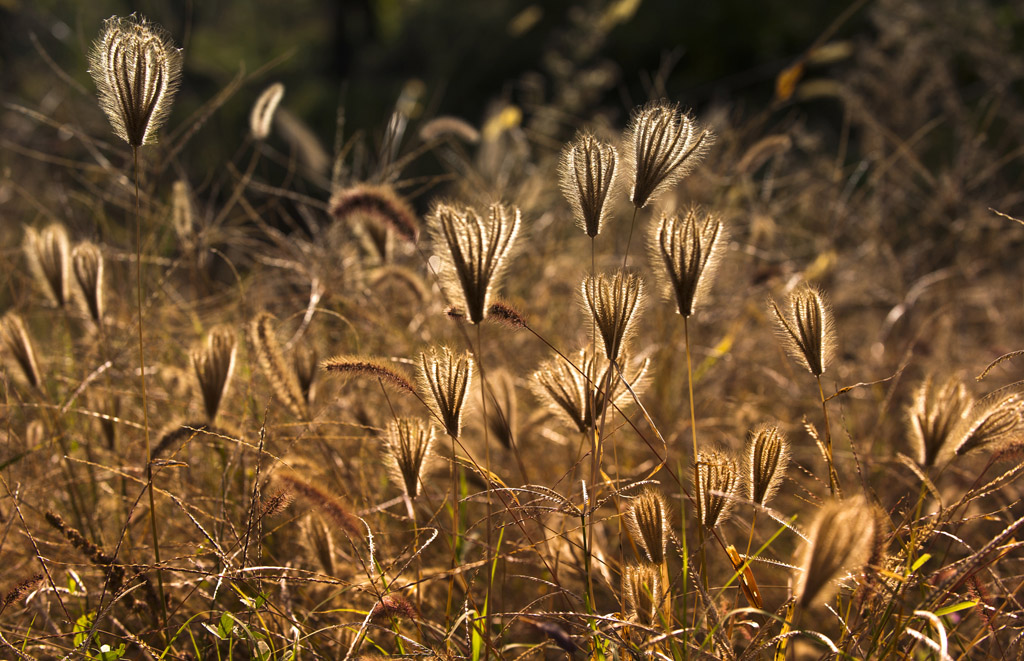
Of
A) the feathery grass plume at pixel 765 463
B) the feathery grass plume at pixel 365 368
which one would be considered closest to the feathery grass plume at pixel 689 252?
the feathery grass plume at pixel 765 463

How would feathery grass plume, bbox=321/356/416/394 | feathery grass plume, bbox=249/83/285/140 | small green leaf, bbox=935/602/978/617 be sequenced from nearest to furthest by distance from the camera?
1. small green leaf, bbox=935/602/978/617
2. feathery grass plume, bbox=321/356/416/394
3. feathery grass plume, bbox=249/83/285/140

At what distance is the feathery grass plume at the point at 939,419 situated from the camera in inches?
50.8

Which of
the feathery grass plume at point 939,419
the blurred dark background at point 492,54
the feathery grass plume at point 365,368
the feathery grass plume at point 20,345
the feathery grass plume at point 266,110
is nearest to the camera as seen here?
the feathery grass plume at point 365,368

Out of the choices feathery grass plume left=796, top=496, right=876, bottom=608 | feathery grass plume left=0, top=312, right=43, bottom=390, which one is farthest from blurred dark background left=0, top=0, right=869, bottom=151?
feathery grass plume left=796, top=496, right=876, bottom=608

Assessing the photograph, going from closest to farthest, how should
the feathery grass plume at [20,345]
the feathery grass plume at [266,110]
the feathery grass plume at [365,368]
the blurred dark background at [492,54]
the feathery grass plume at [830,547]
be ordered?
the feathery grass plume at [830,547] < the feathery grass plume at [365,368] < the feathery grass plume at [20,345] < the feathery grass plume at [266,110] < the blurred dark background at [492,54]

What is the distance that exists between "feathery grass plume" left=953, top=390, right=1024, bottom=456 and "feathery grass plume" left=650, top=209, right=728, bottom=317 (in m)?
0.49

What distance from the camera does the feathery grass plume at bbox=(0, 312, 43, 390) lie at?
4.94 feet

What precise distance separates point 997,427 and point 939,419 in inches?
4.4

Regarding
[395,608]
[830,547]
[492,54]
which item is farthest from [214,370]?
[492,54]

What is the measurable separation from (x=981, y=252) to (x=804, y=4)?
5.30m

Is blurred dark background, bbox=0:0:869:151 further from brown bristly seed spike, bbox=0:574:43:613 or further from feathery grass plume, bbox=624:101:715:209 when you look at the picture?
brown bristly seed spike, bbox=0:574:43:613

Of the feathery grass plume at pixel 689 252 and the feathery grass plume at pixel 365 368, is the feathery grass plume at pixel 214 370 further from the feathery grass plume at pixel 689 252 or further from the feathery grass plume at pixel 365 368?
the feathery grass plume at pixel 689 252

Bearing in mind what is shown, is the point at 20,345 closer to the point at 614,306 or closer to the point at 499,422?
the point at 499,422

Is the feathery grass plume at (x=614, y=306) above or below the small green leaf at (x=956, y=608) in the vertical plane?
above
